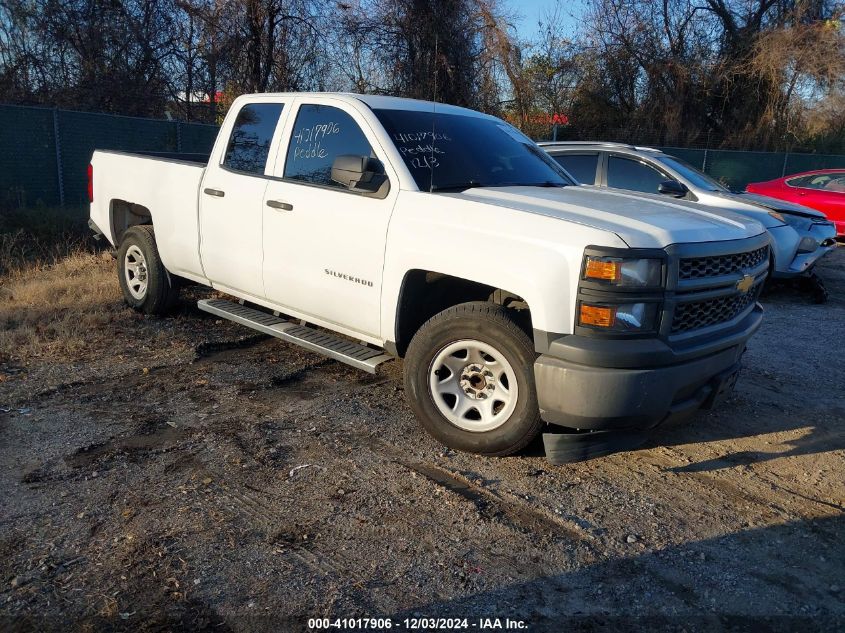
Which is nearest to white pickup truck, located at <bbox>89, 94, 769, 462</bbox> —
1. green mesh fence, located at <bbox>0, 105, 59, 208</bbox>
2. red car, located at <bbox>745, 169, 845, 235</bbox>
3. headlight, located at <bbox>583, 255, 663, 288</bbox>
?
headlight, located at <bbox>583, 255, 663, 288</bbox>

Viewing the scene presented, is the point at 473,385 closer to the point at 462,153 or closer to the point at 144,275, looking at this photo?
the point at 462,153

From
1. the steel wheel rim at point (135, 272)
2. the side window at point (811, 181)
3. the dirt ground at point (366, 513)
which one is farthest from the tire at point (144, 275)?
the side window at point (811, 181)

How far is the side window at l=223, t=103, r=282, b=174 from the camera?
5273 mm

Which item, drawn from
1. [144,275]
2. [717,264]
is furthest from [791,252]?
[144,275]

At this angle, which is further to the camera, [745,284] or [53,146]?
[53,146]

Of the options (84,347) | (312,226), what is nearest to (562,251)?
(312,226)

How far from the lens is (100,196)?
7008 mm

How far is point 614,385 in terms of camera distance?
339cm

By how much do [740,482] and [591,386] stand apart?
3.92ft

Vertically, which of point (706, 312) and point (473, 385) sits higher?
point (706, 312)

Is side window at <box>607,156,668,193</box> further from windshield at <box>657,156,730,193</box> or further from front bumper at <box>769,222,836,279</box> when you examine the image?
front bumper at <box>769,222,836,279</box>

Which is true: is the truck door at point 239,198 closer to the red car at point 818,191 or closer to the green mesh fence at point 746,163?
the red car at point 818,191

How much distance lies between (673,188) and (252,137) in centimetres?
461

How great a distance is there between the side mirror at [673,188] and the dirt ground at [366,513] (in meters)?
3.02
